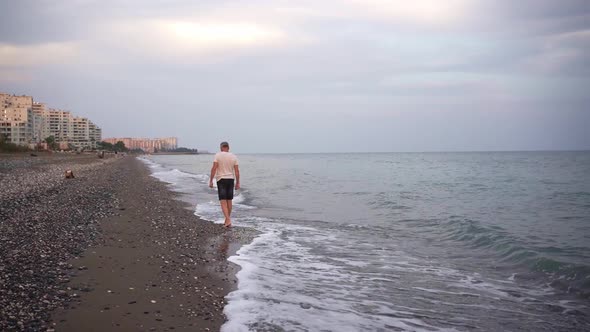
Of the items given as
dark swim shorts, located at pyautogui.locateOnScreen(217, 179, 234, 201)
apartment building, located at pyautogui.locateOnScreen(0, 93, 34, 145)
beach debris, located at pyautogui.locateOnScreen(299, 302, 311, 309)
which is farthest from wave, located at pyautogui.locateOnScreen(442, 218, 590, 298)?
apartment building, located at pyautogui.locateOnScreen(0, 93, 34, 145)

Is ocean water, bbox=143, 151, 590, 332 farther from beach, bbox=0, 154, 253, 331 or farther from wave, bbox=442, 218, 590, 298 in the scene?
beach, bbox=0, 154, 253, 331

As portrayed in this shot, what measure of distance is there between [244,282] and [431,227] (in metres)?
8.66

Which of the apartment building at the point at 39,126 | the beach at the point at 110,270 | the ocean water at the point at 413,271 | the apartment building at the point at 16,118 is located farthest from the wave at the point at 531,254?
the apartment building at the point at 39,126

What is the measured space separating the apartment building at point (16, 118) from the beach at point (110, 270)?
441ft

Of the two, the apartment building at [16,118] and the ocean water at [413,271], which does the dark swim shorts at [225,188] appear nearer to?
the ocean water at [413,271]

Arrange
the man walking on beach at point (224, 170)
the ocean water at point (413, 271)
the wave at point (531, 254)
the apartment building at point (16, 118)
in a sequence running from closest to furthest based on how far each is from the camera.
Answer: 1. the ocean water at point (413, 271)
2. the wave at point (531, 254)
3. the man walking on beach at point (224, 170)
4. the apartment building at point (16, 118)

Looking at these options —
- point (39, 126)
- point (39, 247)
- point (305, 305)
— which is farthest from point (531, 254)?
point (39, 126)

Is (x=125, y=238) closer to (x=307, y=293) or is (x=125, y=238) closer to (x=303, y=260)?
(x=303, y=260)

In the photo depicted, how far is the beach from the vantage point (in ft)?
15.3

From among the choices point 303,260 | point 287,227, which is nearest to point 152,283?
point 303,260

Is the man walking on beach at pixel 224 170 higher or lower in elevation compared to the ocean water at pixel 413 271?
higher

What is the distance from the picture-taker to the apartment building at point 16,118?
13800 centimetres

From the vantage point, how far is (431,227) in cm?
1355

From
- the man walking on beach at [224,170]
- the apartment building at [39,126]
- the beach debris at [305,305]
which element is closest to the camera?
the beach debris at [305,305]
